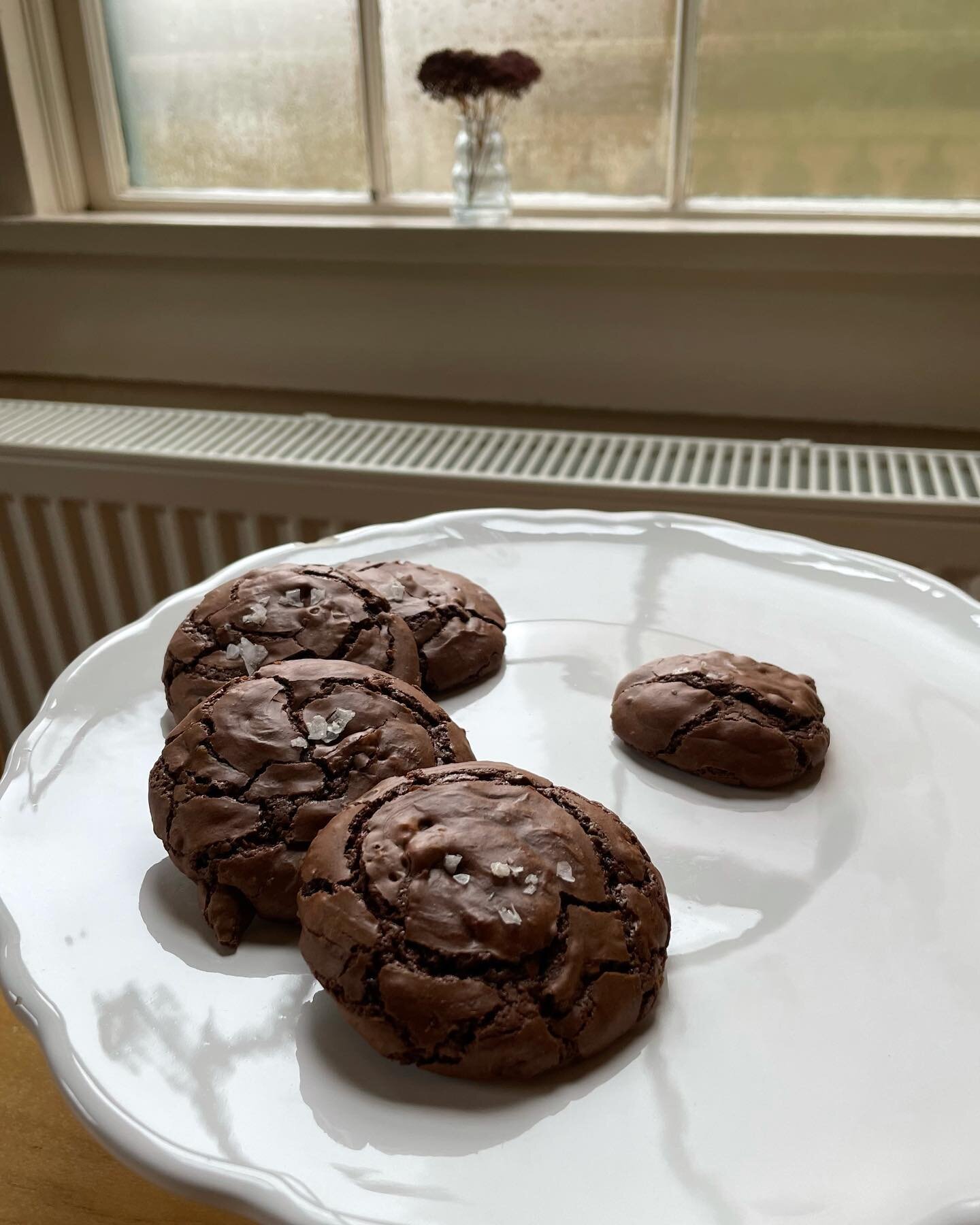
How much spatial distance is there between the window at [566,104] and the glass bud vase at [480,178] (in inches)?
3.9

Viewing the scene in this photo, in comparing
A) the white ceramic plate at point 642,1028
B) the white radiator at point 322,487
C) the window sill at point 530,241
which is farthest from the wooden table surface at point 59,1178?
the window sill at point 530,241

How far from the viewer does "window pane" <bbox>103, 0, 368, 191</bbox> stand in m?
1.74

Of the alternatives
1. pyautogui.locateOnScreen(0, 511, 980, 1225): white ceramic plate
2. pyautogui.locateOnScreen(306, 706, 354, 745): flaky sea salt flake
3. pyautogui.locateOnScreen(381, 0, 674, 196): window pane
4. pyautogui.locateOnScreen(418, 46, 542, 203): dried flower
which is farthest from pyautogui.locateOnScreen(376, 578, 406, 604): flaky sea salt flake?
pyautogui.locateOnScreen(381, 0, 674, 196): window pane

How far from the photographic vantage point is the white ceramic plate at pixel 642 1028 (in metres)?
0.49

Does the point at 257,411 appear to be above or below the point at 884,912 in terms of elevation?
below

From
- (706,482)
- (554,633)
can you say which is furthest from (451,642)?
(706,482)

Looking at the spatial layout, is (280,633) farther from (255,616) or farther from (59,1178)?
(59,1178)

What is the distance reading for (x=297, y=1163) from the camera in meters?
0.50

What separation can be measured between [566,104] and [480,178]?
20 centimetres

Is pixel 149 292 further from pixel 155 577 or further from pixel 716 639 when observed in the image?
pixel 716 639

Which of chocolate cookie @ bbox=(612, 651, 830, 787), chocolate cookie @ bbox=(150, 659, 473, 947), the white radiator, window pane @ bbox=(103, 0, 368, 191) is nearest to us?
chocolate cookie @ bbox=(150, 659, 473, 947)

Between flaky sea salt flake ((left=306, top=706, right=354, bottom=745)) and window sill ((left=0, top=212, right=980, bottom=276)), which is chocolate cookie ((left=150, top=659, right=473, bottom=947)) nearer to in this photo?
flaky sea salt flake ((left=306, top=706, right=354, bottom=745))

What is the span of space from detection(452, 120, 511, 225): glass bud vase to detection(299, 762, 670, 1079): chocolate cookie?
122cm

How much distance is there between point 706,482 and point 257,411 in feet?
2.84
